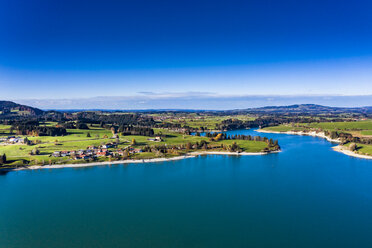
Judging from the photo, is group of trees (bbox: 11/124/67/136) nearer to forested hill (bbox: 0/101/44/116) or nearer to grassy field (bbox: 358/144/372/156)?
grassy field (bbox: 358/144/372/156)

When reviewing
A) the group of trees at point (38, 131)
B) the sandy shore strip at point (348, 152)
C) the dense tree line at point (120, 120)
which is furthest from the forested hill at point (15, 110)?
the sandy shore strip at point (348, 152)

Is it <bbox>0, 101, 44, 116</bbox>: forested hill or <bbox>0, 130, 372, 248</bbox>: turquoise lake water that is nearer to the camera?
<bbox>0, 130, 372, 248</bbox>: turquoise lake water

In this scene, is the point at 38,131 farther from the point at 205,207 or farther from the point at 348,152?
the point at 348,152

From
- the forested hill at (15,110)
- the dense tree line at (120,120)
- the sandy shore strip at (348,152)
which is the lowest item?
the sandy shore strip at (348,152)

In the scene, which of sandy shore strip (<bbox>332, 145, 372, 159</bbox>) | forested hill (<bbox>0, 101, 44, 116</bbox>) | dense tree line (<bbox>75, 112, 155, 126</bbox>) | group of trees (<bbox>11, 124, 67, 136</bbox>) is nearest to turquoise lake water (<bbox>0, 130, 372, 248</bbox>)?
sandy shore strip (<bbox>332, 145, 372, 159</bbox>)

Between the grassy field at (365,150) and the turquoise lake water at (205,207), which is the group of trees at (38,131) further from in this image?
the grassy field at (365,150)

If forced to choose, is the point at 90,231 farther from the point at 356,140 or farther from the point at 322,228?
the point at 356,140

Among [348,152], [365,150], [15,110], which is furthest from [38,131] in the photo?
[15,110]

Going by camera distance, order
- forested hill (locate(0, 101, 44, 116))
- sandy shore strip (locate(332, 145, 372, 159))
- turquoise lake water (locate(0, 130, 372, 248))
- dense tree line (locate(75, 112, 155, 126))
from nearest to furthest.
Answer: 1. turquoise lake water (locate(0, 130, 372, 248))
2. sandy shore strip (locate(332, 145, 372, 159))
3. dense tree line (locate(75, 112, 155, 126))
4. forested hill (locate(0, 101, 44, 116))

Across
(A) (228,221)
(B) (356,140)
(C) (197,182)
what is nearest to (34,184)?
(C) (197,182)
